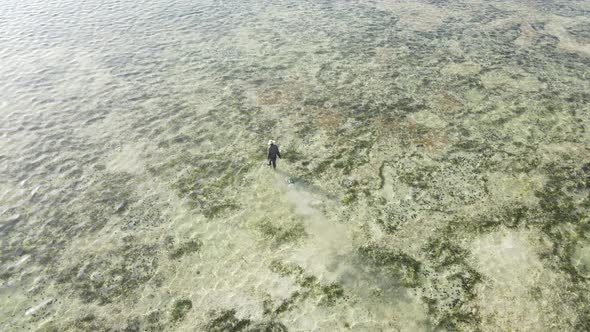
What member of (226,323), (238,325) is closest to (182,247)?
(226,323)

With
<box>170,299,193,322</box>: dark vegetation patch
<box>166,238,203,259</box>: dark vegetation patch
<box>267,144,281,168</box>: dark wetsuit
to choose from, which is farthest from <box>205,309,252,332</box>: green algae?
<box>267,144,281,168</box>: dark wetsuit

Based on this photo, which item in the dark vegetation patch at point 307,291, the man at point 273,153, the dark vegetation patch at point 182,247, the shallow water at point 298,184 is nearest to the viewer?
the dark vegetation patch at point 307,291

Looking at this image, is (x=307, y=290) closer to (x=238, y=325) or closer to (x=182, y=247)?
(x=238, y=325)

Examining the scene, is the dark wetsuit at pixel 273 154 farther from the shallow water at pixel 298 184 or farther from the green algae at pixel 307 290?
the green algae at pixel 307 290

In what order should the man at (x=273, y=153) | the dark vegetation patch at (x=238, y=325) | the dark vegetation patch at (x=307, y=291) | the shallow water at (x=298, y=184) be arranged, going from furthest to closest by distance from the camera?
the man at (x=273, y=153) → the shallow water at (x=298, y=184) → the dark vegetation patch at (x=307, y=291) → the dark vegetation patch at (x=238, y=325)

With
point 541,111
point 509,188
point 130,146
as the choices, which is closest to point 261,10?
point 130,146

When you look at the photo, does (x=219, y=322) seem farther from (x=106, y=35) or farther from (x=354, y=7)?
(x=354, y=7)

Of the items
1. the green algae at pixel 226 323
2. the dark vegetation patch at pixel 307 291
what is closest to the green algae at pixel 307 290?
the dark vegetation patch at pixel 307 291
